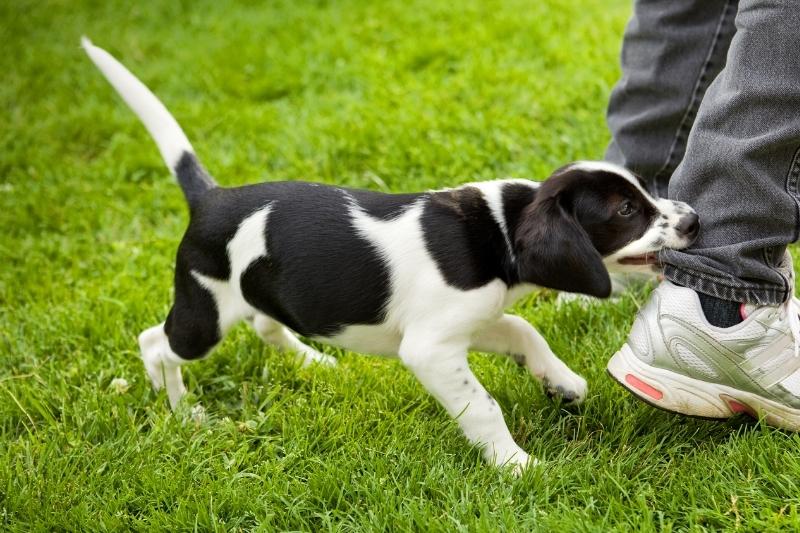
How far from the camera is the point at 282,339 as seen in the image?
342cm

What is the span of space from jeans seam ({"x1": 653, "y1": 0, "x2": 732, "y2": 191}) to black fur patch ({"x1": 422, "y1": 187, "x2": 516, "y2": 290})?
119 centimetres

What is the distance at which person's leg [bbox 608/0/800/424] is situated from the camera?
2.55 m

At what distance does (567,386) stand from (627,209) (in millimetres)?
555

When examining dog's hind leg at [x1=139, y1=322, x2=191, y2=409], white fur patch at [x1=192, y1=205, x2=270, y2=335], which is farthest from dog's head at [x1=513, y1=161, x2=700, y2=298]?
dog's hind leg at [x1=139, y1=322, x2=191, y2=409]

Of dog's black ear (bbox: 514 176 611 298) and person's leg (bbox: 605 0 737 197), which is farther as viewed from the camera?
person's leg (bbox: 605 0 737 197)

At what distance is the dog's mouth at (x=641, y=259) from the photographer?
2727 mm

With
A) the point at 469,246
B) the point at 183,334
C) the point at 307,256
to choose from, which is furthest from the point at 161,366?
the point at 469,246

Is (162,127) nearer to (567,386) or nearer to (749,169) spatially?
(567,386)

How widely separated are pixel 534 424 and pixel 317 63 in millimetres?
3886

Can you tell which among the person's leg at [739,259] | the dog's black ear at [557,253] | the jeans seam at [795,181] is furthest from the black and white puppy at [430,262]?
the jeans seam at [795,181]

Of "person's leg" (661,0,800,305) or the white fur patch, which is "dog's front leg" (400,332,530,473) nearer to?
the white fur patch

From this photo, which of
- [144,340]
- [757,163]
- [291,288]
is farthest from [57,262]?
[757,163]

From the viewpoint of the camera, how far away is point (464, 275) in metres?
2.62

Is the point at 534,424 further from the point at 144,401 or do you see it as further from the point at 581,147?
the point at 581,147
